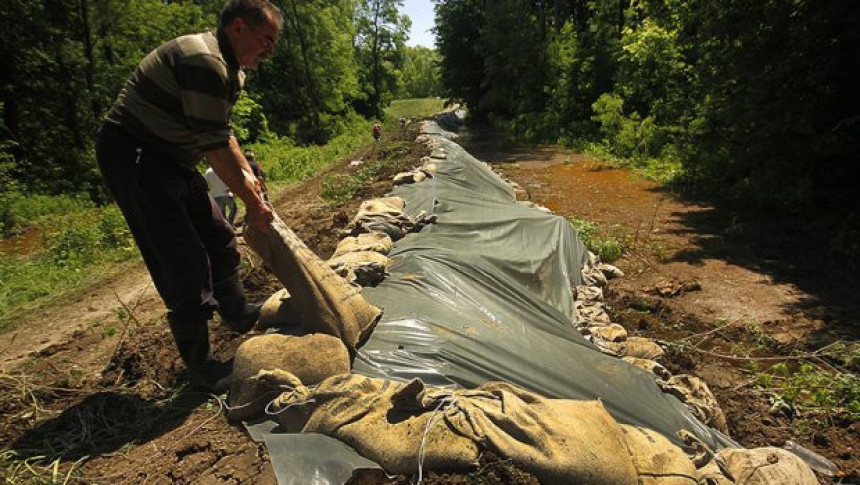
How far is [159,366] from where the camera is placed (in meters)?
2.48

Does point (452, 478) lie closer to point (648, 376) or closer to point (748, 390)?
point (648, 376)

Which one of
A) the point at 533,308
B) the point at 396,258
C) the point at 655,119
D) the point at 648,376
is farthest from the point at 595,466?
the point at 655,119

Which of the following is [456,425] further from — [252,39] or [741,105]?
[741,105]

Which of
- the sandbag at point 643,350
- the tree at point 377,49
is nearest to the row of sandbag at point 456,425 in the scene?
the sandbag at point 643,350

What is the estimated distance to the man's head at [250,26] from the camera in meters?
1.85

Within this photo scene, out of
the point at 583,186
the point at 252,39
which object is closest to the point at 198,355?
the point at 252,39

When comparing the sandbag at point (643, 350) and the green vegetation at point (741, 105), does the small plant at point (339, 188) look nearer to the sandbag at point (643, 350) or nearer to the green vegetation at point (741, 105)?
the sandbag at point (643, 350)

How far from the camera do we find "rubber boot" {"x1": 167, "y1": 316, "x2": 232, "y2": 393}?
2129 millimetres

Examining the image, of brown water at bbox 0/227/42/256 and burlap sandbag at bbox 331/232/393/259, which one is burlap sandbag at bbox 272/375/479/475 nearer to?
burlap sandbag at bbox 331/232/393/259

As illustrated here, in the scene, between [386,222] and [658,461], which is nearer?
[658,461]

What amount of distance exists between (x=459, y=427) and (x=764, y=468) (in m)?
1.30

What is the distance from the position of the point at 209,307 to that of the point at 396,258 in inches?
59.2

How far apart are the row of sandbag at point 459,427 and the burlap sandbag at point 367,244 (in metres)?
1.45

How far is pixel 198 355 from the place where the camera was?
2.19m
